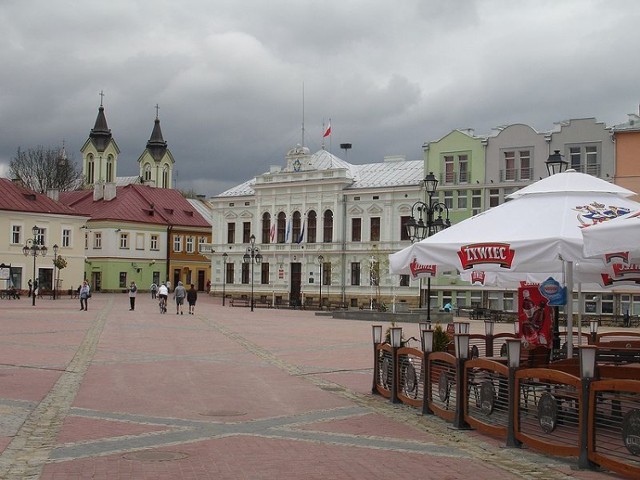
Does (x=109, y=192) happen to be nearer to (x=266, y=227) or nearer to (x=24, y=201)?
(x=24, y=201)

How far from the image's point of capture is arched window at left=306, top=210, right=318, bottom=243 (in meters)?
63.5

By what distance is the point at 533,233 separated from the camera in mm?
9914

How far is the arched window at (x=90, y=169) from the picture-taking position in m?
97.1

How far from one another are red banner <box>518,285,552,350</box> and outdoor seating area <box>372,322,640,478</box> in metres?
0.33

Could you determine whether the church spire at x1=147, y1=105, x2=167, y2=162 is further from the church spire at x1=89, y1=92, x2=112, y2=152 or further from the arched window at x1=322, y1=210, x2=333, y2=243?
the arched window at x1=322, y1=210, x2=333, y2=243

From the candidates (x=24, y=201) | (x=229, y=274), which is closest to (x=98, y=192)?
(x=24, y=201)

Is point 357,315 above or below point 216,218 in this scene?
below

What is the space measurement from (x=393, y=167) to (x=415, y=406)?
172ft

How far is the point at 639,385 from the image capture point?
733cm

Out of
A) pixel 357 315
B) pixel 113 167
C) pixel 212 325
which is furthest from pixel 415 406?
pixel 113 167

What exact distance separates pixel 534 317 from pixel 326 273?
162ft

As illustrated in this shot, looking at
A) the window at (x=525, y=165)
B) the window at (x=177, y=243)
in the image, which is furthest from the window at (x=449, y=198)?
the window at (x=177, y=243)

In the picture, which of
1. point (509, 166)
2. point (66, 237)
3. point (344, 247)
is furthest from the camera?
point (66, 237)

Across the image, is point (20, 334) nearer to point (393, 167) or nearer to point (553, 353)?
point (553, 353)
